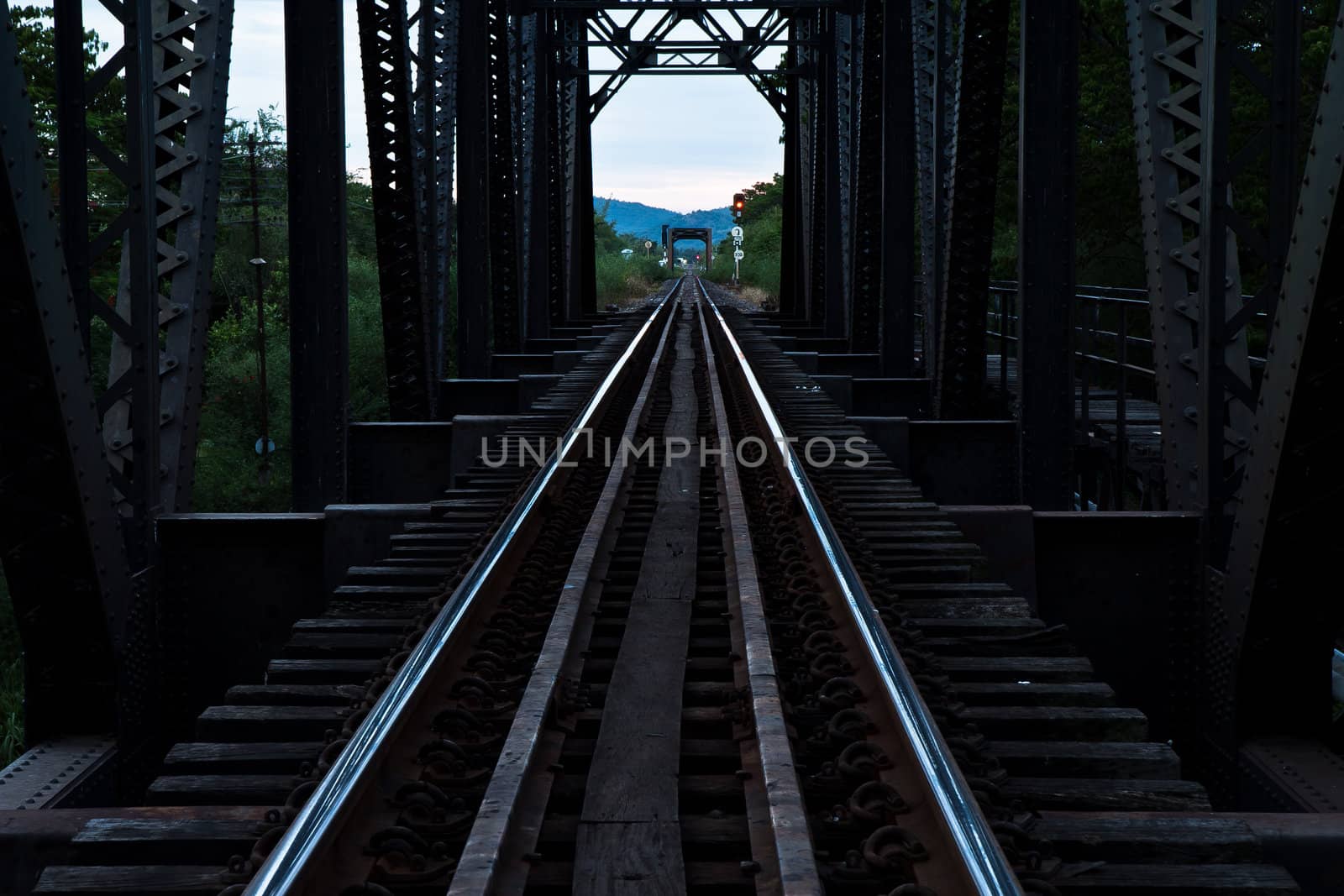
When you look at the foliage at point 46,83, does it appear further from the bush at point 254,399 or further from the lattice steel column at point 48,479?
the lattice steel column at point 48,479

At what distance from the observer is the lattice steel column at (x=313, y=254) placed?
8648mm

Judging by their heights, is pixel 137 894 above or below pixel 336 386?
below

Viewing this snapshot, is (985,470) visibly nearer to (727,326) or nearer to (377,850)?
(377,850)

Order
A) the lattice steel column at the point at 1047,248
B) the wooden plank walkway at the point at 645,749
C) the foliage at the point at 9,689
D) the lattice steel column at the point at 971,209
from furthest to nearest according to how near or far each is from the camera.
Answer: the foliage at the point at 9,689, the lattice steel column at the point at 971,209, the lattice steel column at the point at 1047,248, the wooden plank walkway at the point at 645,749

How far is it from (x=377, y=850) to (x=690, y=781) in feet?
2.95

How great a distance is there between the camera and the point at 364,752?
11.0 ft

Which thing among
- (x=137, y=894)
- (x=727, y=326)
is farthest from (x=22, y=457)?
(x=727, y=326)

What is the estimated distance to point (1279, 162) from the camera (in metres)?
5.52

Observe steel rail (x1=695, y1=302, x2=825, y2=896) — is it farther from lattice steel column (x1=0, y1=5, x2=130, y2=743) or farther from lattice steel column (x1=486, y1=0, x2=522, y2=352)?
lattice steel column (x1=486, y1=0, x2=522, y2=352)

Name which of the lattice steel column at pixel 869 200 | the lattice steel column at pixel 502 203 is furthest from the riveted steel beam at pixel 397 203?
the lattice steel column at pixel 869 200

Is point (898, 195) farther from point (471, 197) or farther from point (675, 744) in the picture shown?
point (675, 744)

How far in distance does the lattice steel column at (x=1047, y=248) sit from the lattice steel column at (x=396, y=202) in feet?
16.9

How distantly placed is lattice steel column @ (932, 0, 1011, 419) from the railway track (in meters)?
5.61

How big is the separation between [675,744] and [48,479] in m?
2.67
